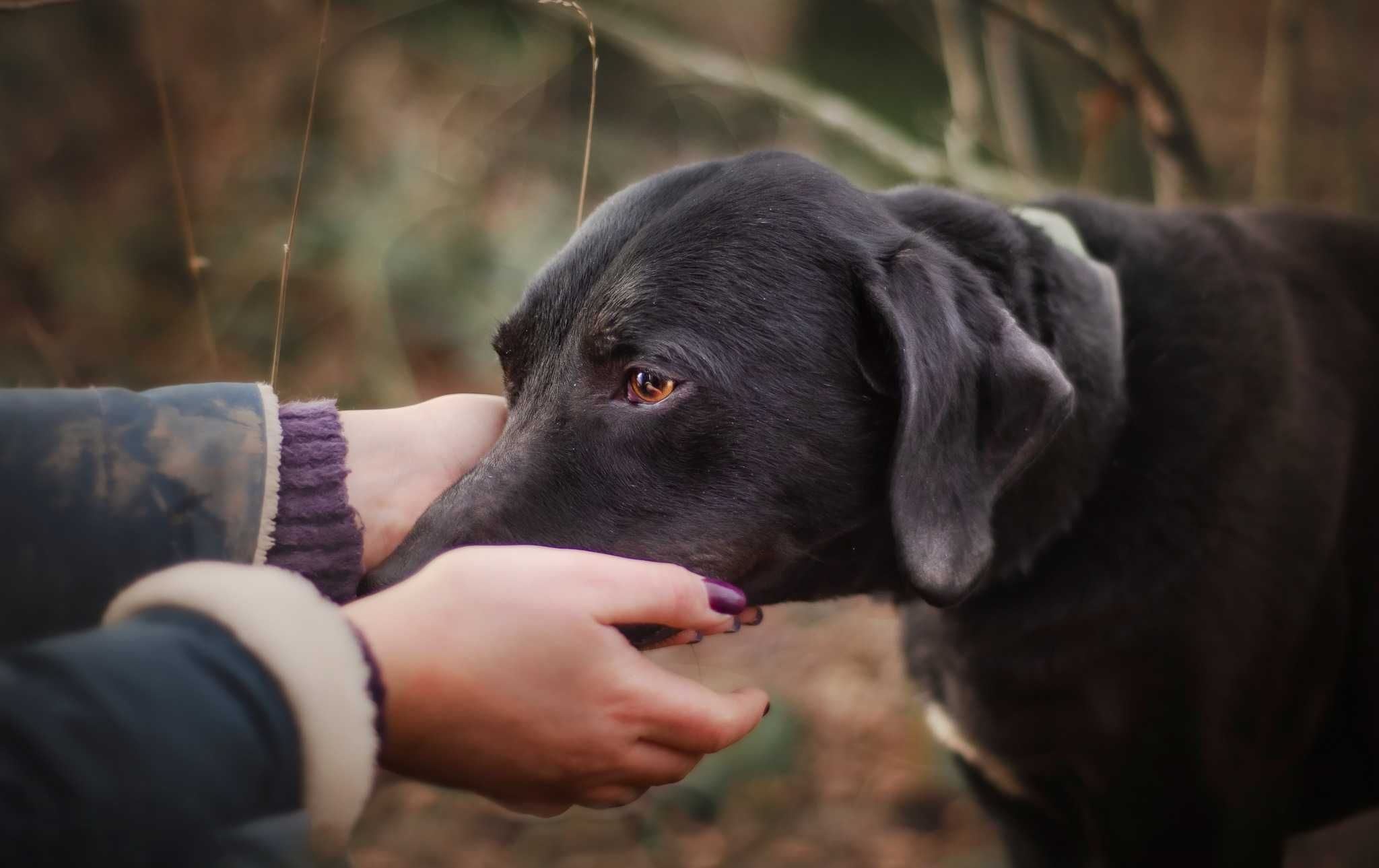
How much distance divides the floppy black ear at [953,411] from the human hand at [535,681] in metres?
0.43

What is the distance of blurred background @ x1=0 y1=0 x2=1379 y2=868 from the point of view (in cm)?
303

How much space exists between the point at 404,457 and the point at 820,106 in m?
2.45

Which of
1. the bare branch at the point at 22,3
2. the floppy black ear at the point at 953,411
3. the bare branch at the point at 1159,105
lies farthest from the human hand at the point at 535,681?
the bare branch at the point at 1159,105

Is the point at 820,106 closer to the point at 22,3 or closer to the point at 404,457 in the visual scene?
the point at 404,457

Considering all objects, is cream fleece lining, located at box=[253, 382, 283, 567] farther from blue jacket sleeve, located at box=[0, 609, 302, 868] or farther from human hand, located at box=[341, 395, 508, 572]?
blue jacket sleeve, located at box=[0, 609, 302, 868]

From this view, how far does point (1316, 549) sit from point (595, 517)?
1.44m

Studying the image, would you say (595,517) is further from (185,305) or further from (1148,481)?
(185,305)

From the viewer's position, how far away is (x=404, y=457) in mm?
1852

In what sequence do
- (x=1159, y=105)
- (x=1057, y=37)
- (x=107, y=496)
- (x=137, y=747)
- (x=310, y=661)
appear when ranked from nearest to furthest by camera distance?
(x=137, y=747), (x=310, y=661), (x=107, y=496), (x=1057, y=37), (x=1159, y=105)

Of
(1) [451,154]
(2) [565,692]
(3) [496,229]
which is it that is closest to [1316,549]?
(2) [565,692]

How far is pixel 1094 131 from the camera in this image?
3588 millimetres

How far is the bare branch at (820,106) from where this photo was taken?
3600 mm

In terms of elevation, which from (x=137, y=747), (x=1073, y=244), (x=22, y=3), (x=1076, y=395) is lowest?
(x=1076, y=395)

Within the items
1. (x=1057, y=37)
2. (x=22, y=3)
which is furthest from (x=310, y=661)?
(x=1057, y=37)
